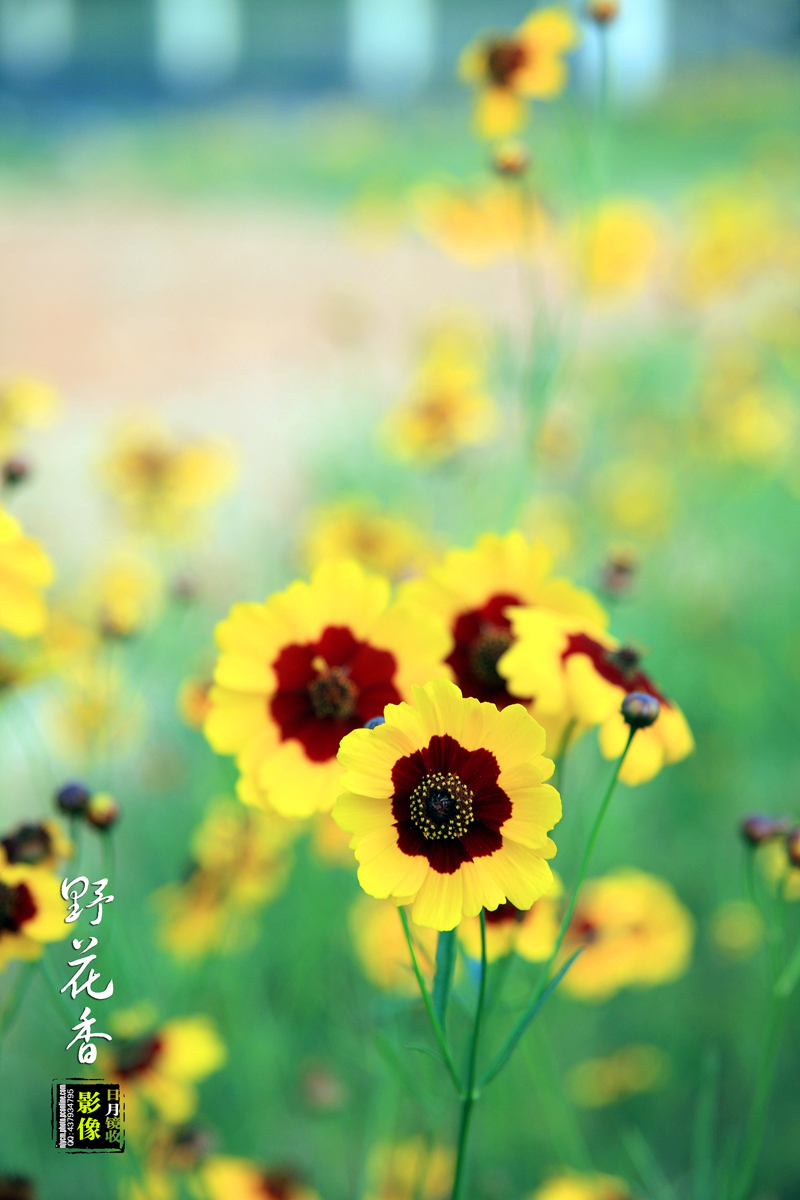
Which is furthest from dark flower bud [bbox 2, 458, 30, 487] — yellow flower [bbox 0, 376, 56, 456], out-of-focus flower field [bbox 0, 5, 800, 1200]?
yellow flower [bbox 0, 376, 56, 456]

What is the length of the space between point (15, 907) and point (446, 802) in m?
0.34

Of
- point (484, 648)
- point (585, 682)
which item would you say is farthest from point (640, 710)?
point (484, 648)

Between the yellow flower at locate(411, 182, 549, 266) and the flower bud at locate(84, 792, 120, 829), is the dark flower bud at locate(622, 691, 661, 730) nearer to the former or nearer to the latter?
the flower bud at locate(84, 792, 120, 829)

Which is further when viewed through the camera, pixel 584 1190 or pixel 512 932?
pixel 584 1190

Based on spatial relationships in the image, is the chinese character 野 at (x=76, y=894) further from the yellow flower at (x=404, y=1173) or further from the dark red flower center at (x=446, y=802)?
the yellow flower at (x=404, y=1173)

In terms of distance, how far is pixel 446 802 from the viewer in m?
0.56

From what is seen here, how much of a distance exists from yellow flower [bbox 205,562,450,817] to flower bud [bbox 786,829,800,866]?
341 millimetres

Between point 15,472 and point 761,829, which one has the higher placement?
point 15,472

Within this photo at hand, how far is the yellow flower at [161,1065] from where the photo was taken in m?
0.86

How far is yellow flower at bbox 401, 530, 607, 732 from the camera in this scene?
0.73 m

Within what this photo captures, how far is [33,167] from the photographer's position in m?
8.21

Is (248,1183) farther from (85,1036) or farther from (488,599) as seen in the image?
(488,599)

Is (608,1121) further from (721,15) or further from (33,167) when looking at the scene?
(721,15)

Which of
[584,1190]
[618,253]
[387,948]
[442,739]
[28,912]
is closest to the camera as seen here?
[442,739]
